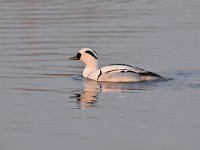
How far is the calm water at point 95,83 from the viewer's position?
13.3m

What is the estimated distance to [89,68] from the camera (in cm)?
1956

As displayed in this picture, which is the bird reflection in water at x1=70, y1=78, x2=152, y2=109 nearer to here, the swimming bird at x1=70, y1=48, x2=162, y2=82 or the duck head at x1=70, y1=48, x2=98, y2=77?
the swimming bird at x1=70, y1=48, x2=162, y2=82

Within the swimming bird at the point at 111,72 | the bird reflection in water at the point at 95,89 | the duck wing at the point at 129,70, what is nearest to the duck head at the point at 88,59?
the swimming bird at the point at 111,72

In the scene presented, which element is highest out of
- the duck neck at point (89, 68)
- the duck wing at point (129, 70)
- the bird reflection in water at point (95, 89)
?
the duck neck at point (89, 68)

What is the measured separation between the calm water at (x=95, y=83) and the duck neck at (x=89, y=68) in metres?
0.18

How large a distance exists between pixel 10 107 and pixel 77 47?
7237mm

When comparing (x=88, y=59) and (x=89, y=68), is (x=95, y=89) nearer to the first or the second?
(x=89, y=68)

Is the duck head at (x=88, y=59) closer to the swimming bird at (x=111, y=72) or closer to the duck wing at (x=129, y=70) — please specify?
the swimming bird at (x=111, y=72)

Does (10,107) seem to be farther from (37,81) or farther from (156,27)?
(156,27)

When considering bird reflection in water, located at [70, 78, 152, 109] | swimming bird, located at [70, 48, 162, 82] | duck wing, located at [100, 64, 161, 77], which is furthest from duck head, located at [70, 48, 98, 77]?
duck wing, located at [100, 64, 161, 77]

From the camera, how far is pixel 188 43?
869 inches

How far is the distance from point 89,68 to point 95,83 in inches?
30.3

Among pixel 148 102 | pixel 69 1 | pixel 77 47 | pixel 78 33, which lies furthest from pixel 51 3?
pixel 148 102

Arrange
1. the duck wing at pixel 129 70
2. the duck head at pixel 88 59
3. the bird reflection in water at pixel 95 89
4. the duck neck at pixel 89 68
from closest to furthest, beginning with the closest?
the bird reflection in water at pixel 95 89
the duck wing at pixel 129 70
the duck neck at pixel 89 68
the duck head at pixel 88 59
